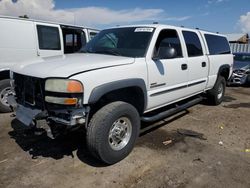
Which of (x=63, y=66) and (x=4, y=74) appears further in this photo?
(x=4, y=74)

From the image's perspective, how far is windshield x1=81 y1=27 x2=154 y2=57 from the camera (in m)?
3.98

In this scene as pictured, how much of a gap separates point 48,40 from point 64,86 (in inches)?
154

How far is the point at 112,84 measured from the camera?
3238 mm

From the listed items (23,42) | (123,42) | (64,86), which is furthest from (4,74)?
(64,86)

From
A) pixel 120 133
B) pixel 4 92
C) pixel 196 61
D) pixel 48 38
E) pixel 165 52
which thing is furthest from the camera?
pixel 48 38

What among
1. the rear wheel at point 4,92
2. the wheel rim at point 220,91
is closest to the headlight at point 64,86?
the rear wheel at point 4,92

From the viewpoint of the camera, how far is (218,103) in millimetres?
6988

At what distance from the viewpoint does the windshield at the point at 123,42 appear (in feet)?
13.0

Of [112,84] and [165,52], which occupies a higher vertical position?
[165,52]

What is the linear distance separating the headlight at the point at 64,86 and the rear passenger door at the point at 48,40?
11.4ft

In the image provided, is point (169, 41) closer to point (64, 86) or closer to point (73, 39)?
point (64, 86)

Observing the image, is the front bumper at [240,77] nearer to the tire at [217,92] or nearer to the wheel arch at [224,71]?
the wheel arch at [224,71]

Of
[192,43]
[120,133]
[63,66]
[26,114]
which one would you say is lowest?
[120,133]

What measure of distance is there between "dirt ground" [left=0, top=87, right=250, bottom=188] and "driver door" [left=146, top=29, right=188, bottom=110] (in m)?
0.74
